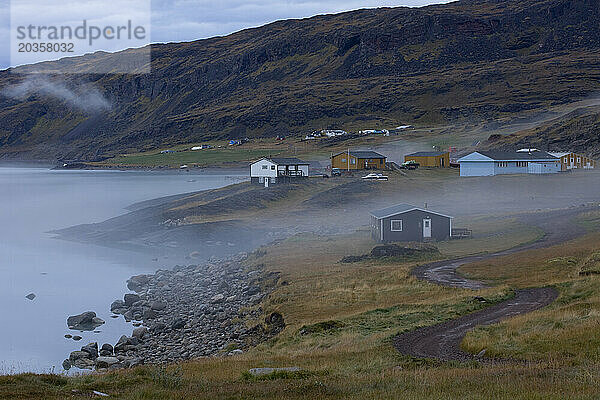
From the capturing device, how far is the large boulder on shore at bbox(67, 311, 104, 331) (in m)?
32.4

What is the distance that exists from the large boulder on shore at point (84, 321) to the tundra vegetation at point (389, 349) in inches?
355

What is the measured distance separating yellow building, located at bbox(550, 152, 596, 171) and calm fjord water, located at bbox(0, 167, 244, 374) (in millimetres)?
59374

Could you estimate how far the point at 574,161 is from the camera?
93875mm

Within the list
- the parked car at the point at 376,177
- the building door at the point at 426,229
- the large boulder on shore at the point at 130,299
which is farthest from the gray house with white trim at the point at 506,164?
the large boulder on shore at the point at 130,299

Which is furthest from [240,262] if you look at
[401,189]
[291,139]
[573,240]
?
[291,139]

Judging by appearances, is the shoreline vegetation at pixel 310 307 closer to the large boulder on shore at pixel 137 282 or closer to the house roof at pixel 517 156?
the large boulder on shore at pixel 137 282

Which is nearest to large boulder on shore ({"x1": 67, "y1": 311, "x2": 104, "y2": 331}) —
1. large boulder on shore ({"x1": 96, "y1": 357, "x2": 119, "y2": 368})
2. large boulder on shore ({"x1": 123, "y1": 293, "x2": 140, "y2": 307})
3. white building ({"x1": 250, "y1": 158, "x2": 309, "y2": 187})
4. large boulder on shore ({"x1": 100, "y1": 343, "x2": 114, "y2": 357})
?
large boulder on shore ({"x1": 123, "y1": 293, "x2": 140, "y2": 307})

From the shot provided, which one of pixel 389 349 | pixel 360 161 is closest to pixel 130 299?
pixel 389 349

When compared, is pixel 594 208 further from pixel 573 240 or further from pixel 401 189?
pixel 401 189

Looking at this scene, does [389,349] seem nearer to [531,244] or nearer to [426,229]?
[531,244]

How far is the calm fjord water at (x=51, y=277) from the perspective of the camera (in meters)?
29.4

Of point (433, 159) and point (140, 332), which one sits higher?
point (433, 159)

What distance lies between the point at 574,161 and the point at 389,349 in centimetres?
8545

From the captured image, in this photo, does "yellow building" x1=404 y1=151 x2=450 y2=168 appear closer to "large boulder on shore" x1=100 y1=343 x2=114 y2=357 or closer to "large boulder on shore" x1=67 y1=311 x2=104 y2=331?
"large boulder on shore" x1=67 y1=311 x2=104 y2=331
